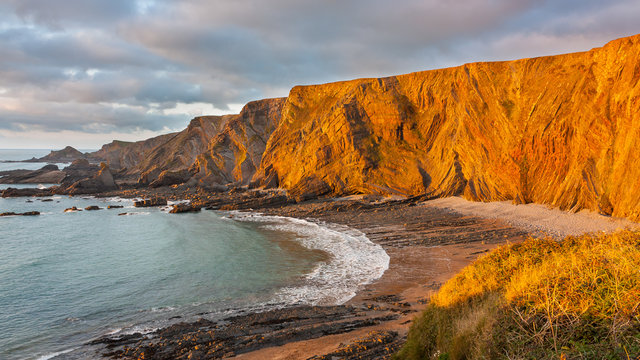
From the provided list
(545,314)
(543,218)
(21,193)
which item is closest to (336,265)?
(545,314)

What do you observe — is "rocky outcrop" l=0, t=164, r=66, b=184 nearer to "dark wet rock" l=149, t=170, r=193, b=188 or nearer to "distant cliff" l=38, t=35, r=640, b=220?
"dark wet rock" l=149, t=170, r=193, b=188

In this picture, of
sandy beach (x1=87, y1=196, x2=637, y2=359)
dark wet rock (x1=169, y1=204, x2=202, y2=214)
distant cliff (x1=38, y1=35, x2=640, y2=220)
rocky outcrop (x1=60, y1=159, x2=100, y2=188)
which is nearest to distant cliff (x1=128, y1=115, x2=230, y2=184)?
rocky outcrop (x1=60, y1=159, x2=100, y2=188)

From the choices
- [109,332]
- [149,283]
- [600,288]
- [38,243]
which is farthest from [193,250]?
[600,288]

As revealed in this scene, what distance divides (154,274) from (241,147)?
2149 inches

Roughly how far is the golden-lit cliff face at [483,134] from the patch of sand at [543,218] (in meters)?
1.02

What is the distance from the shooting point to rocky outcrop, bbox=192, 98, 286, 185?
6906 cm

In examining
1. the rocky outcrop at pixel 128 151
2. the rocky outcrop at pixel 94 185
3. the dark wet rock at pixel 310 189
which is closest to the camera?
the dark wet rock at pixel 310 189

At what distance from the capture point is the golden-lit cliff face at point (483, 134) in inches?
1021

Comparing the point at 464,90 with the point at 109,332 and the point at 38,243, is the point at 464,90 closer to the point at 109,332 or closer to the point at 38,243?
the point at 109,332

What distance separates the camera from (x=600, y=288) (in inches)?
232

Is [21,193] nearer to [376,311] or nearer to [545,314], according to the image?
[376,311]

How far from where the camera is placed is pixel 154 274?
793 inches

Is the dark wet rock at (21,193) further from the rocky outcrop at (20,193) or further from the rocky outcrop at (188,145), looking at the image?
the rocky outcrop at (188,145)

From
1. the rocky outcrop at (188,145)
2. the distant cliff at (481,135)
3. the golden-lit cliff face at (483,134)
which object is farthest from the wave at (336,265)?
the rocky outcrop at (188,145)
